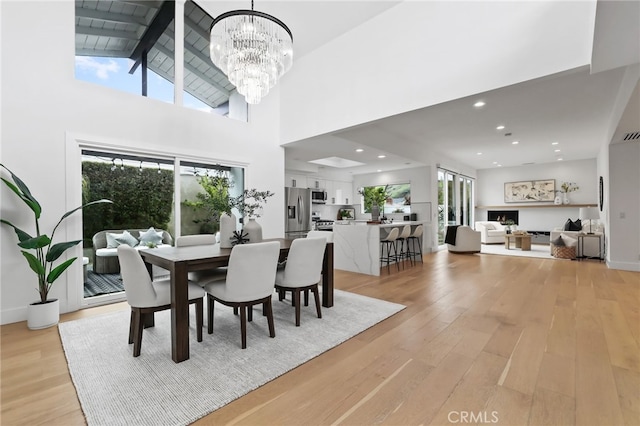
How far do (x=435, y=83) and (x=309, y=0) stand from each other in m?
2.29

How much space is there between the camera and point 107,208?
3730 mm

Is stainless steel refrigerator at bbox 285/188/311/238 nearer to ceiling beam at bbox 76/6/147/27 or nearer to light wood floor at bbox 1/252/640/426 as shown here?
light wood floor at bbox 1/252/640/426

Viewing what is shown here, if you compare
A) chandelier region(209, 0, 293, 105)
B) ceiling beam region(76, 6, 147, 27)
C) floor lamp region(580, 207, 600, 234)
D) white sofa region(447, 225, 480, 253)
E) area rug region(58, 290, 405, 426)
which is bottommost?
area rug region(58, 290, 405, 426)

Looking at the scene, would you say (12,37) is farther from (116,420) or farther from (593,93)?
(593,93)

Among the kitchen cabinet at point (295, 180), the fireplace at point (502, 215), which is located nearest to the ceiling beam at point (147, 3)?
the kitchen cabinet at point (295, 180)

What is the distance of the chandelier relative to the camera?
2799 mm

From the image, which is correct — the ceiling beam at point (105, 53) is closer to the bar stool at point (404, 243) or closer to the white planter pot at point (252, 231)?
the white planter pot at point (252, 231)

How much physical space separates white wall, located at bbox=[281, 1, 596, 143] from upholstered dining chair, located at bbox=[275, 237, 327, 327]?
2.39 meters

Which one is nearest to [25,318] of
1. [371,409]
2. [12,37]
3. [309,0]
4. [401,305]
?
[12,37]

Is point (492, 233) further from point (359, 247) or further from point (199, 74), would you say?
point (199, 74)

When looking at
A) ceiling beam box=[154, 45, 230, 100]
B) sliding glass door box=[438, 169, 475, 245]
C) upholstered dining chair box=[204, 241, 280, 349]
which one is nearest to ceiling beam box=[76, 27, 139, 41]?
ceiling beam box=[154, 45, 230, 100]

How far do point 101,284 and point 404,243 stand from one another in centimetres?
572

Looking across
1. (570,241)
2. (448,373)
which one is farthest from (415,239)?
(448,373)

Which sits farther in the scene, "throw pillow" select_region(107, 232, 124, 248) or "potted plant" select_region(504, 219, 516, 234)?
"potted plant" select_region(504, 219, 516, 234)
